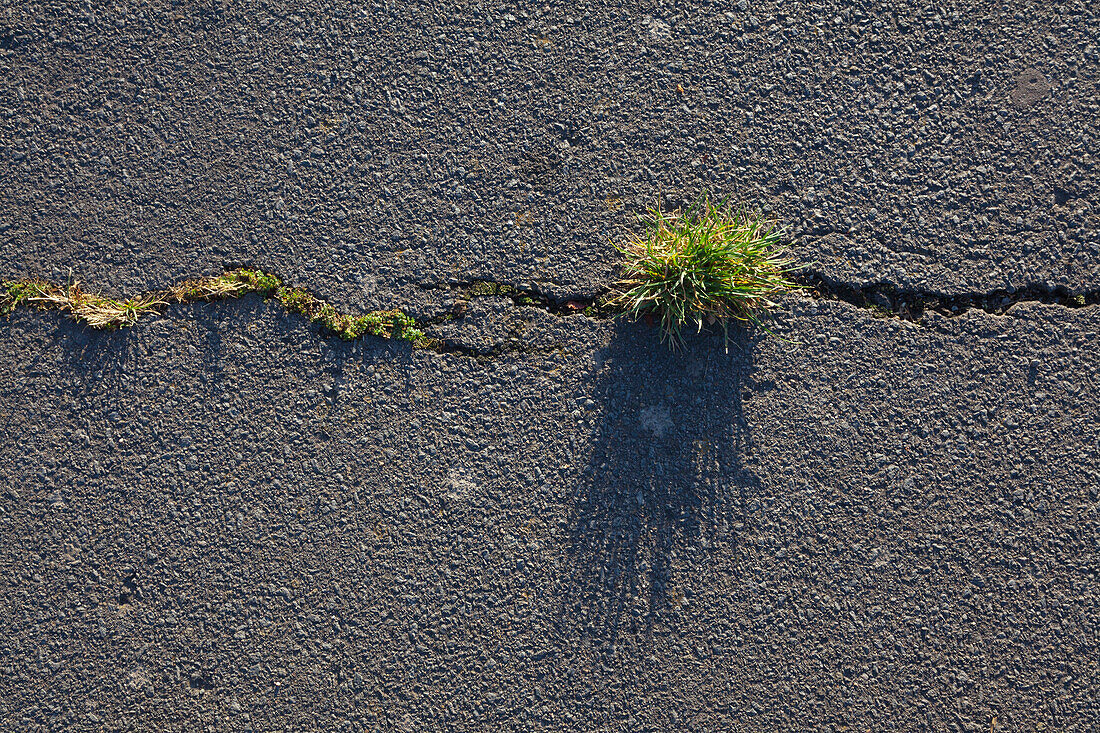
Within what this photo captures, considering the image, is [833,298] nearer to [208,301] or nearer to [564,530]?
[564,530]

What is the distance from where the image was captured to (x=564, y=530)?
2.15 meters

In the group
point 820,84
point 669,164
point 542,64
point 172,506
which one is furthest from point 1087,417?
point 172,506

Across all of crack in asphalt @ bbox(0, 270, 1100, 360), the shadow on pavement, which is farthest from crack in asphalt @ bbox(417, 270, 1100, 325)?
the shadow on pavement

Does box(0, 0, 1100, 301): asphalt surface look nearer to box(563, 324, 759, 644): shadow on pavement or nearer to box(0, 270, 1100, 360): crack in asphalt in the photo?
box(0, 270, 1100, 360): crack in asphalt

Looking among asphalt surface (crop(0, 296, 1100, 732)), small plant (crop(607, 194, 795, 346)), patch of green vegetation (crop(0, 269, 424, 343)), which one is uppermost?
small plant (crop(607, 194, 795, 346))

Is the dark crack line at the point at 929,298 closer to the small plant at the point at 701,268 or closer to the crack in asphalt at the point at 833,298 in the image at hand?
the crack in asphalt at the point at 833,298

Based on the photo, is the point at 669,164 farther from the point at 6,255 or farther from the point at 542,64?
the point at 6,255

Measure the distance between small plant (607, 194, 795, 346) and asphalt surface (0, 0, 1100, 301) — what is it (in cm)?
9

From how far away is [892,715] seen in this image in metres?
2.11

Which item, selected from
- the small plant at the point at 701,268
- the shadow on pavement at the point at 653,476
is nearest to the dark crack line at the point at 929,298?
the small plant at the point at 701,268

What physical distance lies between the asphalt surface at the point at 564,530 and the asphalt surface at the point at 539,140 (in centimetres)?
24

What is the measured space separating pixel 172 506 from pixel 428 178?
1318 millimetres

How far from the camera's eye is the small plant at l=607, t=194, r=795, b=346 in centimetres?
211

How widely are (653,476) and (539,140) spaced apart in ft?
3.73
